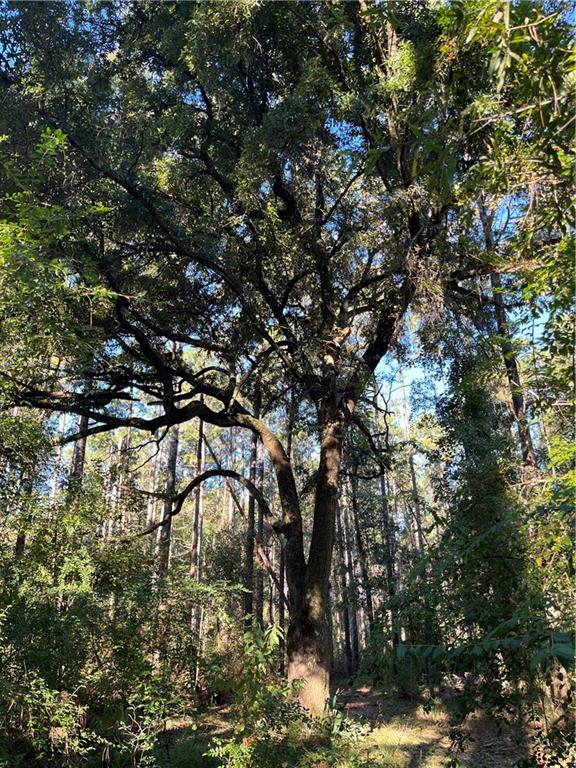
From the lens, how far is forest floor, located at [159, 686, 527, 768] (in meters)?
6.67

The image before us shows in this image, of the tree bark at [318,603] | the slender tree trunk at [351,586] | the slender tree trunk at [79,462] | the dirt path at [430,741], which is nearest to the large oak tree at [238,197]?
the tree bark at [318,603]

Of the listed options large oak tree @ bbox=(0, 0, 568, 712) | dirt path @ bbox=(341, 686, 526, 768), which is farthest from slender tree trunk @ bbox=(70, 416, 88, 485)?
dirt path @ bbox=(341, 686, 526, 768)

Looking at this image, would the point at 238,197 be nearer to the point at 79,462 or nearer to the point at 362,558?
the point at 79,462

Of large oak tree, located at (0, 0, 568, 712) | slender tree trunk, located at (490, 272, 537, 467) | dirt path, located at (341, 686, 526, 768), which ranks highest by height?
large oak tree, located at (0, 0, 568, 712)

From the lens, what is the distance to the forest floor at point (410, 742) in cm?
667

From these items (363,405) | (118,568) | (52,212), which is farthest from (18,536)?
(363,405)

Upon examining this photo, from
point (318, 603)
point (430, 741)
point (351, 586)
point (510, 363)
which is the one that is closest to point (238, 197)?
point (510, 363)

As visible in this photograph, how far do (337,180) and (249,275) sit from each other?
1.82 metres

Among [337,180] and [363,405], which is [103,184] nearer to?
[337,180]

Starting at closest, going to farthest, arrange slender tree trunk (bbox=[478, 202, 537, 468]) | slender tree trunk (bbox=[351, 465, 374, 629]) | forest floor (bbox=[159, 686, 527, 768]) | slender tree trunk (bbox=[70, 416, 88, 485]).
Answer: slender tree trunk (bbox=[478, 202, 537, 468]) < forest floor (bbox=[159, 686, 527, 768]) < slender tree trunk (bbox=[70, 416, 88, 485]) < slender tree trunk (bbox=[351, 465, 374, 629])

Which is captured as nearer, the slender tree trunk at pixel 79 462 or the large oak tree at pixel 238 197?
the large oak tree at pixel 238 197

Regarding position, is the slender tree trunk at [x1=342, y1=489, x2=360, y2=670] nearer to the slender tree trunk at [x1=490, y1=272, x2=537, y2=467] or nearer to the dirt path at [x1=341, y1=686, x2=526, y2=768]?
the dirt path at [x1=341, y1=686, x2=526, y2=768]

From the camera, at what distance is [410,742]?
872 cm

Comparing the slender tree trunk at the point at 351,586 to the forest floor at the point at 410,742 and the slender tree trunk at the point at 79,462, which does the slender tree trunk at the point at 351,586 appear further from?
the slender tree trunk at the point at 79,462
